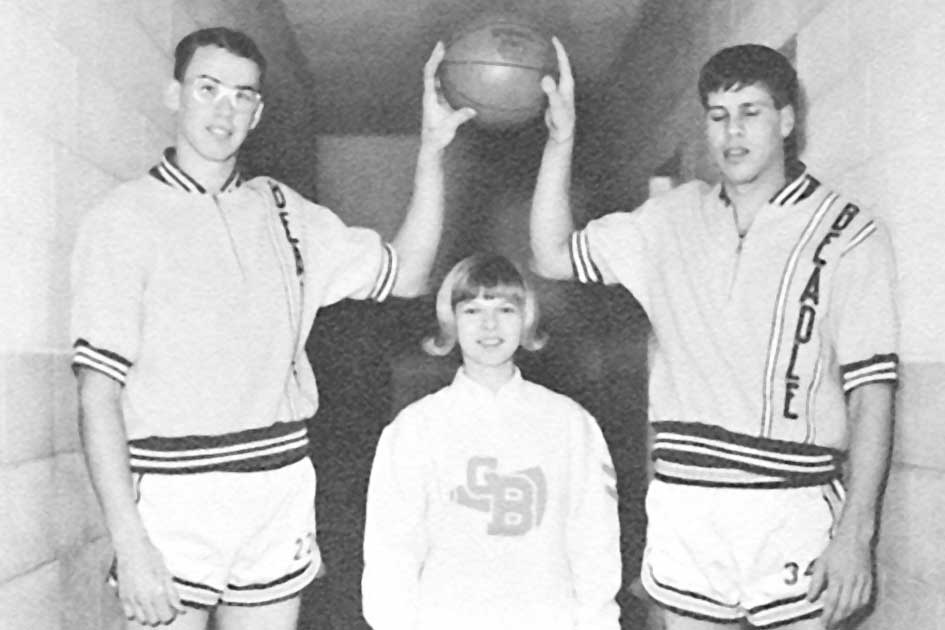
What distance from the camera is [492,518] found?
9.04 ft

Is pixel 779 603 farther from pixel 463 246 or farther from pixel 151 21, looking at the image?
pixel 463 246

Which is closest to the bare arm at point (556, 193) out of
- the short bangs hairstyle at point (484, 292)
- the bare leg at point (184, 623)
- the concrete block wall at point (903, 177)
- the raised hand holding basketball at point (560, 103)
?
the raised hand holding basketball at point (560, 103)

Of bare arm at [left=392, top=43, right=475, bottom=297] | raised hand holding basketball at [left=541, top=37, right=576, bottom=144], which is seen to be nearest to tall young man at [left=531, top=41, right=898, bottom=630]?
raised hand holding basketball at [left=541, top=37, right=576, bottom=144]

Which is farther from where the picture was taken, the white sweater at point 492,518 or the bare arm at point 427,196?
the bare arm at point 427,196

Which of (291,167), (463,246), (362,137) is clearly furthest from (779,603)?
(362,137)

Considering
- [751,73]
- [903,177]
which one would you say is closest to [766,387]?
[903,177]

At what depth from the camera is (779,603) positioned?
7.72ft

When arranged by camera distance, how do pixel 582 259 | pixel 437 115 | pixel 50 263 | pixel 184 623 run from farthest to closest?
pixel 437 115 → pixel 582 259 → pixel 50 263 → pixel 184 623

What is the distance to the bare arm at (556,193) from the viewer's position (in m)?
2.76

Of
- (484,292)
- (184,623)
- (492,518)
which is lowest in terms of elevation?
(184,623)

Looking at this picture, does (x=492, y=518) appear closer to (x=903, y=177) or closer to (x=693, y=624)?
(x=693, y=624)

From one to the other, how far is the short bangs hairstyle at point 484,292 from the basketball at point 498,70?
0.41 meters

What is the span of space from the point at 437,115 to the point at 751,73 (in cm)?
84

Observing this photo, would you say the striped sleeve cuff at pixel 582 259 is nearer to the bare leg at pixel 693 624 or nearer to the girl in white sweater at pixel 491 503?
the girl in white sweater at pixel 491 503
